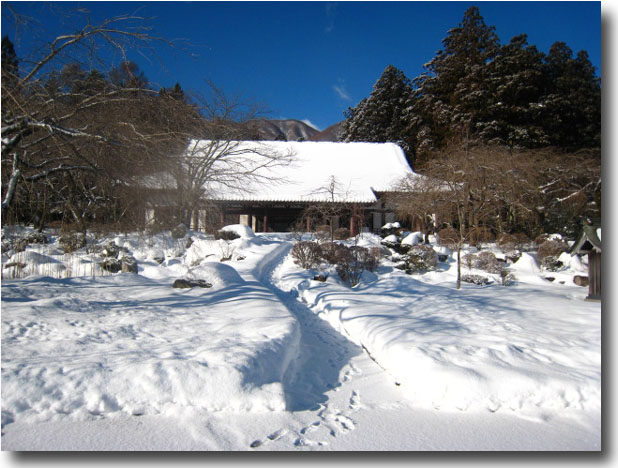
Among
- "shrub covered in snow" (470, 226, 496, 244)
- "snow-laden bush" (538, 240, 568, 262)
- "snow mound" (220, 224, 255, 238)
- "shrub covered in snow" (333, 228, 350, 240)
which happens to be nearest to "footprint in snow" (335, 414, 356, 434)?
"snow-laden bush" (538, 240, 568, 262)

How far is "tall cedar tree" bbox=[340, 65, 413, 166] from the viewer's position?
936 inches

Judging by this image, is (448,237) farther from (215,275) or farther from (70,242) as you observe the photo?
(70,242)

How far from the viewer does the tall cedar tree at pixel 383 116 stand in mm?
23781

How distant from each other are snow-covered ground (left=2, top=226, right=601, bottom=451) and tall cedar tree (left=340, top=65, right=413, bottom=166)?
1975cm

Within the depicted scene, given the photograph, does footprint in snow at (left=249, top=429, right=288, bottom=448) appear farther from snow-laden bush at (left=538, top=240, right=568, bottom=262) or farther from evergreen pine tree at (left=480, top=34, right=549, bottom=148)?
snow-laden bush at (left=538, top=240, right=568, bottom=262)

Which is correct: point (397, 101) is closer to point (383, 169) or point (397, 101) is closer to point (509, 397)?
point (383, 169)

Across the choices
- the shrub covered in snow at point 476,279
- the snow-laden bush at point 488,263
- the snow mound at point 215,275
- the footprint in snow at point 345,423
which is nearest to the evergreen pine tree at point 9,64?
the snow mound at point 215,275

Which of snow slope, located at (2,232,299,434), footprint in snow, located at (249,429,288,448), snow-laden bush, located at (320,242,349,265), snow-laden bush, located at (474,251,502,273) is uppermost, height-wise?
snow-laden bush, located at (320,242,349,265)

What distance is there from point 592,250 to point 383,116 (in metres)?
22.2

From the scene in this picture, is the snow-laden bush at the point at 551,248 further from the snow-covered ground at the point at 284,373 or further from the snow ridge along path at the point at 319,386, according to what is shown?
the snow ridge along path at the point at 319,386

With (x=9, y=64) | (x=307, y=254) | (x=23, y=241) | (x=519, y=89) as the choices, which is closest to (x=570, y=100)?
(x=519, y=89)

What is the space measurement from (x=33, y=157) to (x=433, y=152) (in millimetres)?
17005

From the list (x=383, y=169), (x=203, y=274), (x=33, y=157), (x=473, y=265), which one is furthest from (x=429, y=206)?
(x=33, y=157)

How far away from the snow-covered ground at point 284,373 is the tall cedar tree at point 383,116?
778 inches
